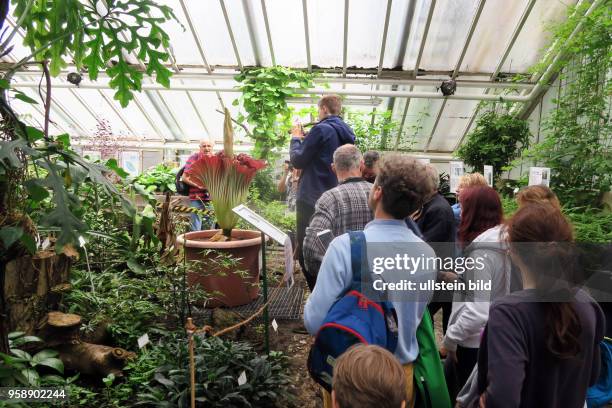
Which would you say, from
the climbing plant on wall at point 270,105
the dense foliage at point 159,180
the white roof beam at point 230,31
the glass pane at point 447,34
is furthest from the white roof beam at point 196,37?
the glass pane at point 447,34

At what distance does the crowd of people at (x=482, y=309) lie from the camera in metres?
1.06

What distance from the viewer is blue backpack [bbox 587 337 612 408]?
4.51ft

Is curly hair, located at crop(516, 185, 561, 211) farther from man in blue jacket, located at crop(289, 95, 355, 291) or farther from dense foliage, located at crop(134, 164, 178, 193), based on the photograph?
dense foliage, located at crop(134, 164, 178, 193)

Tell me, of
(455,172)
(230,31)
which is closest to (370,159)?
(455,172)

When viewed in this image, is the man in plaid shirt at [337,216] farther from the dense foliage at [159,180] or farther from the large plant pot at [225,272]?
the dense foliage at [159,180]

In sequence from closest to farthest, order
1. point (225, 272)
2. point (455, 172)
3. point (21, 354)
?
1. point (21, 354)
2. point (225, 272)
3. point (455, 172)

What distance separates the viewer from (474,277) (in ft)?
5.82

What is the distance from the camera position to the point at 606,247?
2.69 meters

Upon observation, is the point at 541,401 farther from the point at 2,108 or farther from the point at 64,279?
the point at 64,279

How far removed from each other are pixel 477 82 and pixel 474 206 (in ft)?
18.4

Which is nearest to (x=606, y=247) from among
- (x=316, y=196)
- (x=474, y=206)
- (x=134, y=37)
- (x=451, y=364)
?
(x=474, y=206)

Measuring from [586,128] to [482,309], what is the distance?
337cm

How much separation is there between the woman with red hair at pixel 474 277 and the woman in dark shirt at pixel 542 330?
358 mm

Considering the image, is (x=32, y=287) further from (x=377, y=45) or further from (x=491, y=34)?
(x=491, y=34)
